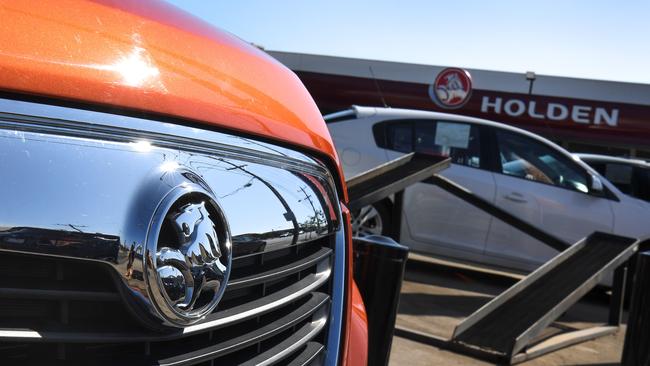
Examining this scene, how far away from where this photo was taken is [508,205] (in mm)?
7098

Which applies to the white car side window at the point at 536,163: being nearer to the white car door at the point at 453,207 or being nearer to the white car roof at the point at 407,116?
the white car roof at the point at 407,116

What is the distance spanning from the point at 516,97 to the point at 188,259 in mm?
23931

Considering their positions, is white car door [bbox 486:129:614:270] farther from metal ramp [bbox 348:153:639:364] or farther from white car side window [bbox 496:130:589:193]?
metal ramp [bbox 348:153:639:364]

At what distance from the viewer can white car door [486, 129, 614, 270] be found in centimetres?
700

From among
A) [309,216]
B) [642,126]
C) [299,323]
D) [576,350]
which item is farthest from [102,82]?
[642,126]

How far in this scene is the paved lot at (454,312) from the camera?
4.68 m

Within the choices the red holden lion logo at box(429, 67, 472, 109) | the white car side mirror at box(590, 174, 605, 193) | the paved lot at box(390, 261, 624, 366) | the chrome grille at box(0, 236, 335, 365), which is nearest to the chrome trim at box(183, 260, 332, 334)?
the chrome grille at box(0, 236, 335, 365)

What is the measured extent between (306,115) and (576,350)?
4336 millimetres

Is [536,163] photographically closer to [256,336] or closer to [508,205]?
[508,205]

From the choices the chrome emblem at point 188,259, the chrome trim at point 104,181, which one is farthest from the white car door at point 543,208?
the chrome emblem at point 188,259

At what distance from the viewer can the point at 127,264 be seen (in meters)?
0.99

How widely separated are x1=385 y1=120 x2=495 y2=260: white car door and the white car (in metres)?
0.01

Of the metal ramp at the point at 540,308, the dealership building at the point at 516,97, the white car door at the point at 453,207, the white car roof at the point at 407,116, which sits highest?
the dealership building at the point at 516,97

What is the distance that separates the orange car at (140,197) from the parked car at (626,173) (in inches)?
294
